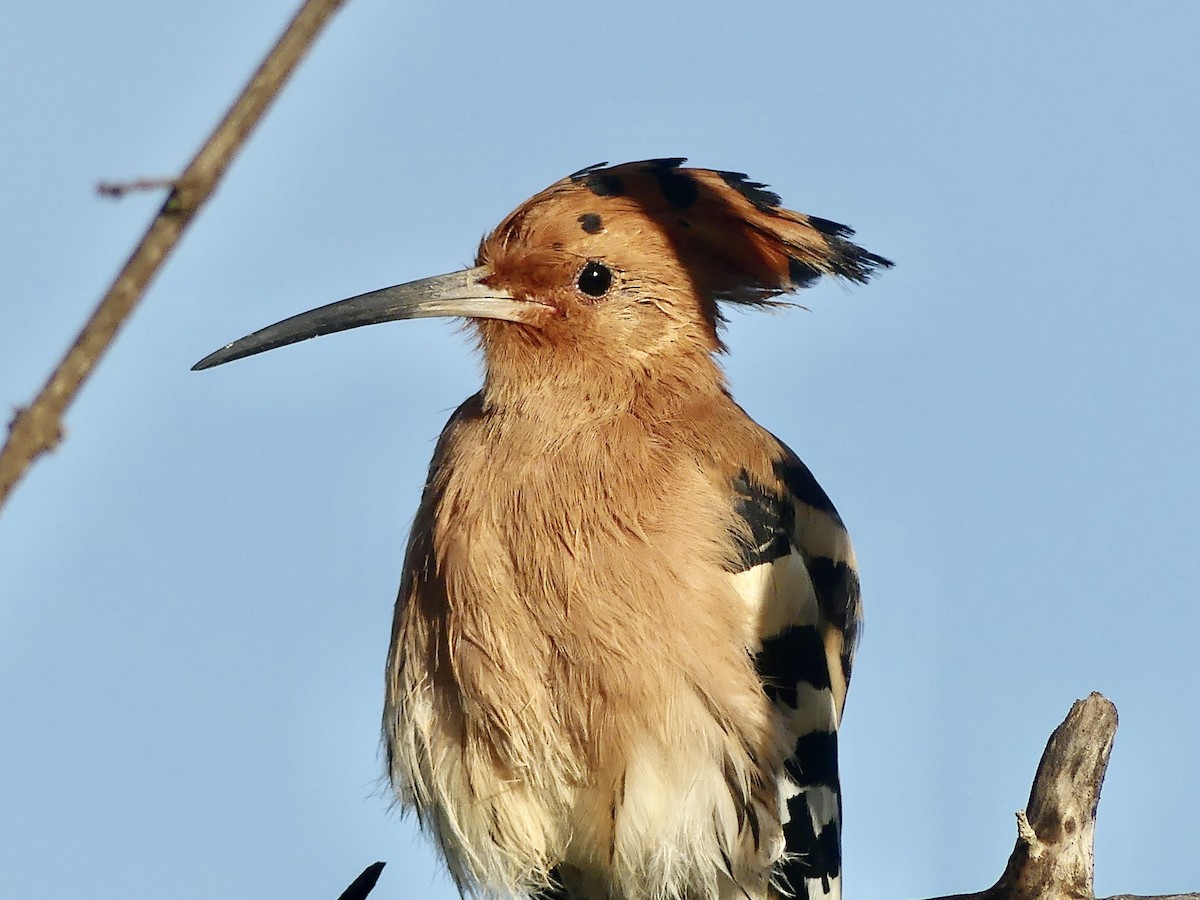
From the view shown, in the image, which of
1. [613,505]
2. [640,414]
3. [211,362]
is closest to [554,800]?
[613,505]

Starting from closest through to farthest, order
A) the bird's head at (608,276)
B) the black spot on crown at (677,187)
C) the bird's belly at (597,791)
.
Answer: the bird's belly at (597,791) → the bird's head at (608,276) → the black spot on crown at (677,187)

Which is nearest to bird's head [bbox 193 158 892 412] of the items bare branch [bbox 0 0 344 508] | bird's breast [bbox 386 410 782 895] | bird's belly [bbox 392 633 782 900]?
bird's breast [bbox 386 410 782 895]

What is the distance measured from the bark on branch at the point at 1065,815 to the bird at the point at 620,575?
484mm

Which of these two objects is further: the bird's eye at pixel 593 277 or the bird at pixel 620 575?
the bird's eye at pixel 593 277

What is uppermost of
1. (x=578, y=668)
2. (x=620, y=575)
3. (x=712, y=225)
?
(x=712, y=225)

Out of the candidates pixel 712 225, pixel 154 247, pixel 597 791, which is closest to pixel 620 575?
pixel 597 791

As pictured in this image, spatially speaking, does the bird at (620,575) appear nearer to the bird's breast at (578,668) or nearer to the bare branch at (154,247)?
the bird's breast at (578,668)

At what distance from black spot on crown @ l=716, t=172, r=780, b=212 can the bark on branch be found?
1.25 metres

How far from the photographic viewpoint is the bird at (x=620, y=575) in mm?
2754

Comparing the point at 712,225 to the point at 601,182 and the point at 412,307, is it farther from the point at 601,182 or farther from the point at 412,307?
the point at 412,307

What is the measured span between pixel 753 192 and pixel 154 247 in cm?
254

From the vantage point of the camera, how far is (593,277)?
3.10 meters

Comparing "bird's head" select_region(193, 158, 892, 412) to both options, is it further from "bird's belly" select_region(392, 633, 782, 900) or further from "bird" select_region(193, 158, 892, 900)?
"bird's belly" select_region(392, 633, 782, 900)

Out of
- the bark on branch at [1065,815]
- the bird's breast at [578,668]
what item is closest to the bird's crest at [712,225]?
the bird's breast at [578,668]
